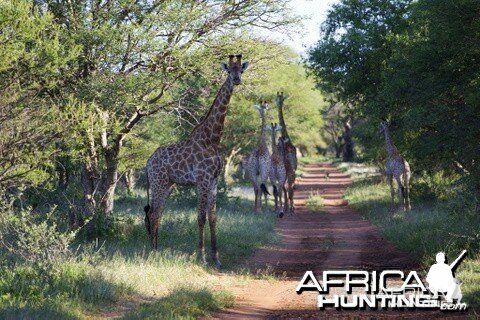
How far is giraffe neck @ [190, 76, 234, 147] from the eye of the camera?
48.6 feet


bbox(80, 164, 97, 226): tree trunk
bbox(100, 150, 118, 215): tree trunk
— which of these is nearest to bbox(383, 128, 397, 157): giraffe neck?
bbox(100, 150, 118, 215): tree trunk

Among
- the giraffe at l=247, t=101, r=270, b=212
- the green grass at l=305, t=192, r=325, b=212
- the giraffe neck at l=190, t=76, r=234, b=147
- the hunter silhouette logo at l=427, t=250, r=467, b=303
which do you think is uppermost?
the giraffe neck at l=190, t=76, r=234, b=147

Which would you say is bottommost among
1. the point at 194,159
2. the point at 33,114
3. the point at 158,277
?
the point at 158,277

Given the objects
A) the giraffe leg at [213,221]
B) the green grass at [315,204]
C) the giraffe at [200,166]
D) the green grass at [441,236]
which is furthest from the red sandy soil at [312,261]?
the giraffe at [200,166]

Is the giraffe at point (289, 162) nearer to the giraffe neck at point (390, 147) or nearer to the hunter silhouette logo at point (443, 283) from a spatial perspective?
the giraffe neck at point (390, 147)

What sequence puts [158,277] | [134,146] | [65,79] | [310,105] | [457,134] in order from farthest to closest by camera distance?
1. [310,105]
2. [134,146]
3. [65,79]
4. [457,134]
5. [158,277]

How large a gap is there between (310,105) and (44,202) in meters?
32.7

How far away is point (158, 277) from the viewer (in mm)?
11625

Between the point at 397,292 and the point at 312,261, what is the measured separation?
163 inches

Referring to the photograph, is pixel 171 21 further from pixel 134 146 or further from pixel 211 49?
pixel 134 146

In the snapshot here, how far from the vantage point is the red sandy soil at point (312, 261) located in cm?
981

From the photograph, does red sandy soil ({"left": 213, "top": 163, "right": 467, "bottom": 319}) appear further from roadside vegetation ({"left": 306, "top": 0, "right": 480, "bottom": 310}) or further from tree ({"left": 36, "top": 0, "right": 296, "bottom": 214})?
tree ({"left": 36, "top": 0, "right": 296, "bottom": 214})

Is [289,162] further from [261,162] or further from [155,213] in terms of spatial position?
[155,213]

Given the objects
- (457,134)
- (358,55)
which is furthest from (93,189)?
(358,55)
